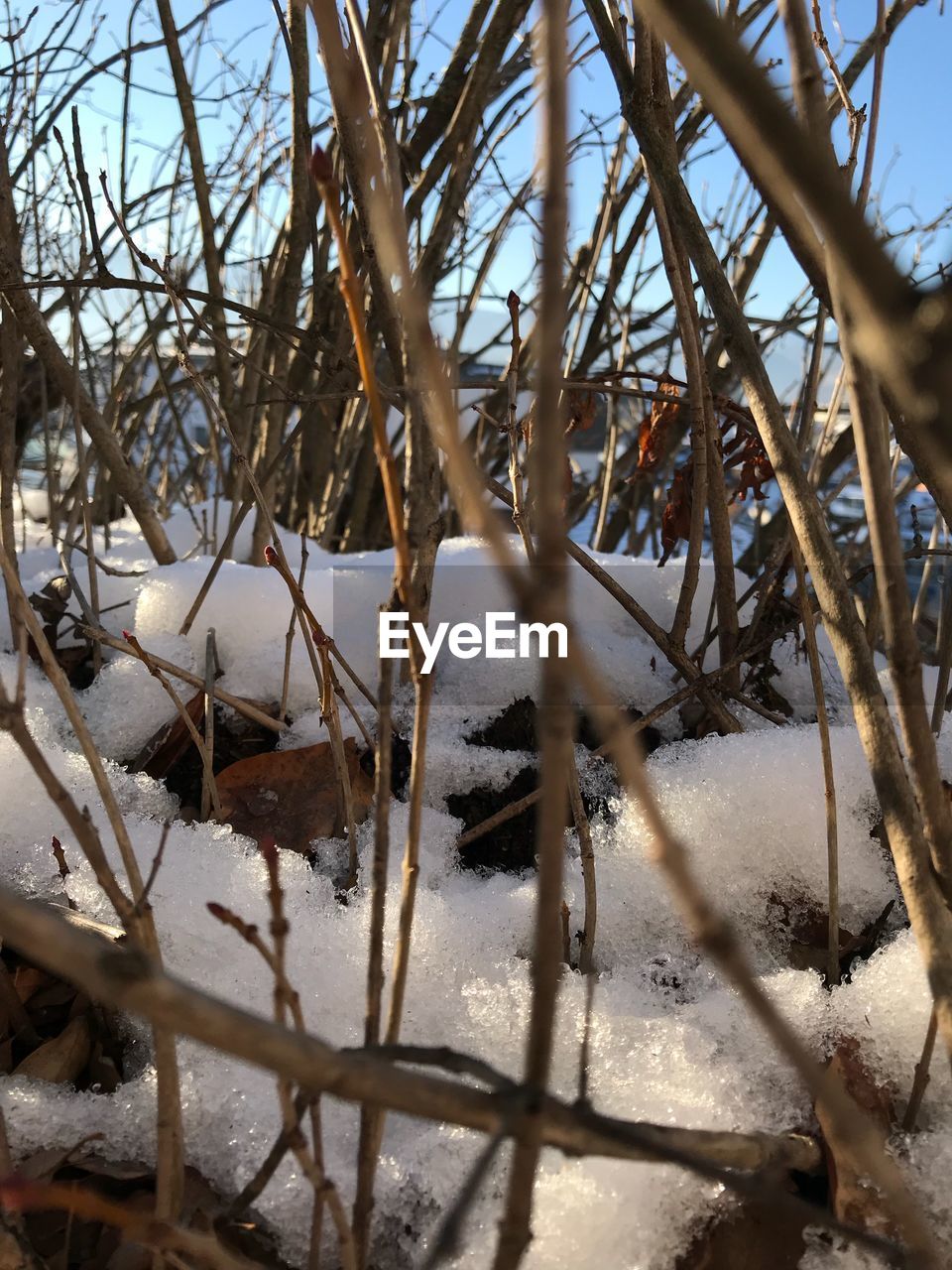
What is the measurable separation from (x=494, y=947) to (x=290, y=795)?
404 millimetres

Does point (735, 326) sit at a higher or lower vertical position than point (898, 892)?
higher

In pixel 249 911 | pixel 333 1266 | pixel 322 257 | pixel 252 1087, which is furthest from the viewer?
pixel 322 257

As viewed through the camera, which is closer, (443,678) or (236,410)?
(443,678)

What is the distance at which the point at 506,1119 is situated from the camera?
0.46 meters

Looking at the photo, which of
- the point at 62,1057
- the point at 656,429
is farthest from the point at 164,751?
the point at 656,429

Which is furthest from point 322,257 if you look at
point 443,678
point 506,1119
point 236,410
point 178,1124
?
point 506,1119

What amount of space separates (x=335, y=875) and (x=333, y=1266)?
1.73 feet

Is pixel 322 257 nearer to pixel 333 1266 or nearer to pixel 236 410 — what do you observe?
pixel 236 410

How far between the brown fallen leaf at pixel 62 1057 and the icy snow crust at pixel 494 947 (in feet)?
0.06

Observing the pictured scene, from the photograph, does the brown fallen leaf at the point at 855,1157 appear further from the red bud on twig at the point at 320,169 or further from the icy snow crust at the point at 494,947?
the red bud on twig at the point at 320,169

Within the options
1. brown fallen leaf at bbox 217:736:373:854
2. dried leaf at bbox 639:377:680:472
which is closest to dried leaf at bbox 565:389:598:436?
dried leaf at bbox 639:377:680:472

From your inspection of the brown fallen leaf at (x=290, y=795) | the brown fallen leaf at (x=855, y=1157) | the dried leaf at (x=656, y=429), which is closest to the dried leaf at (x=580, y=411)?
the dried leaf at (x=656, y=429)

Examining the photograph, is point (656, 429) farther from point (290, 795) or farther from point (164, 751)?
point (164, 751)

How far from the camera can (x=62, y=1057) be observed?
96 cm
